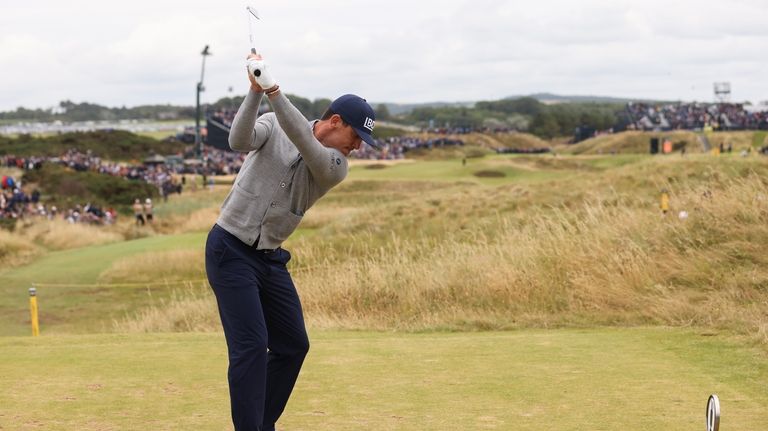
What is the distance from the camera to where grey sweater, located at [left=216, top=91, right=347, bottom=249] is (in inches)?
223

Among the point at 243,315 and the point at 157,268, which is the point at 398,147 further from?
the point at 243,315

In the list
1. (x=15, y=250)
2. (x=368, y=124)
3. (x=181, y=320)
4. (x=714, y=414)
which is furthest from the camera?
(x=15, y=250)

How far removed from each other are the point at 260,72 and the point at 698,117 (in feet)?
373

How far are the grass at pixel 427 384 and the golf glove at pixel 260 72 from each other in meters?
2.64

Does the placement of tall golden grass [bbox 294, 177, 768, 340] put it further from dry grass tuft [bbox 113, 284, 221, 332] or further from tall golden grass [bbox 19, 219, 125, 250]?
tall golden grass [bbox 19, 219, 125, 250]

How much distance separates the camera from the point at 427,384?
844 cm

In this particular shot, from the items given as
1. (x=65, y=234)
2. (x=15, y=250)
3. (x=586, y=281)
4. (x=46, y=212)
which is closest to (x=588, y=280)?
(x=586, y=281)

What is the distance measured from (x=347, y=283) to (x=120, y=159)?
90.8 meters

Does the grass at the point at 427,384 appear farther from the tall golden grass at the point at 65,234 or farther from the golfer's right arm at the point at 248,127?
the tall golden grass at the point at 65,234

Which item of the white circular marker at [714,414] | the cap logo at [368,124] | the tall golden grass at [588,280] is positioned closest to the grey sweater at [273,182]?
the cap logo at [368,124]

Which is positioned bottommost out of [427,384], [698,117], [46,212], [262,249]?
[46,212]

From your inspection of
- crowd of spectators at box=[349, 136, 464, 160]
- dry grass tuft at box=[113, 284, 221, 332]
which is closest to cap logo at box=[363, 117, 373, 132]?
dry grass tuft at box=[113, 284, 221, 332]

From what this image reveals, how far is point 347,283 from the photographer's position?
52.2ft

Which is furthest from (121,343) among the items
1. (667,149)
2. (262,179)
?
(667,149)
